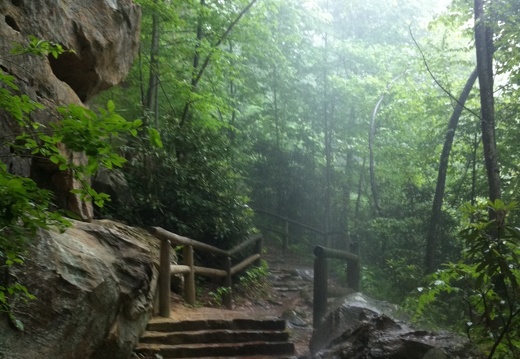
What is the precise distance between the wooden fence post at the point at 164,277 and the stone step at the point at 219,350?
80 centimetres

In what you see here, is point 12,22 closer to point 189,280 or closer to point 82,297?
point 82,297

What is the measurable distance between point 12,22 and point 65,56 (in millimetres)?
1508

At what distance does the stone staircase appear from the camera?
5.70 m

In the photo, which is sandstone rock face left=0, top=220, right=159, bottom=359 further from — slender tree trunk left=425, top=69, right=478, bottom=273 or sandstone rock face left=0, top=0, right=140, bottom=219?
slender tree trunk left=425, top=69, right=478, bottom=273

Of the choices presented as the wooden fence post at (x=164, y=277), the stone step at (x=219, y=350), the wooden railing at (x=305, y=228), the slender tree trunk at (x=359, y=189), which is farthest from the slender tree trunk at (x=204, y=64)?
the slender tree trunk at (x=359, y=189)

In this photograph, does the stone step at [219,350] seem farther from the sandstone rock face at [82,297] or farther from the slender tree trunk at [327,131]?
the slender tree trunk at [327,131]

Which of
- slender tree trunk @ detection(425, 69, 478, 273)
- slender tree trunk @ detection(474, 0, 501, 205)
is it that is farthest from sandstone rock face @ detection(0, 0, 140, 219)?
slender tree trunk @ detection(425, 69, 478, 273)

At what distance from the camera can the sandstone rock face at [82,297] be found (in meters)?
3.82

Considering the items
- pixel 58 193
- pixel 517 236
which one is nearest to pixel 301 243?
pixel 58 193

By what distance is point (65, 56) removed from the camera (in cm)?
690

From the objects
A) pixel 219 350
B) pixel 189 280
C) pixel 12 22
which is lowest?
pixel 219 350

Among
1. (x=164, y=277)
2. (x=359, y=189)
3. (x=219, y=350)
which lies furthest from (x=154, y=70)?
(x=359, y=189)

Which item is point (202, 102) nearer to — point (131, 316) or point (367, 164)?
point (131, 316)

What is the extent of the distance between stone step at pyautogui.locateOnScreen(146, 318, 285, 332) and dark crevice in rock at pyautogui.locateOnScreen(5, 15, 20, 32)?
3.56 m
